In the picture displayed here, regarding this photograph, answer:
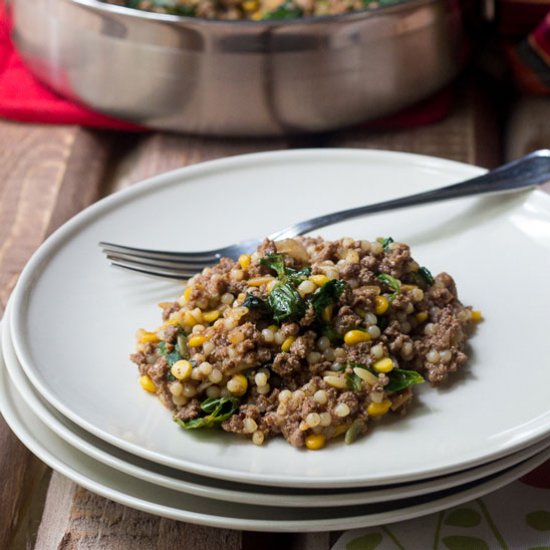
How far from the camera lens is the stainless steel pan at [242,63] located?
3.03 meters

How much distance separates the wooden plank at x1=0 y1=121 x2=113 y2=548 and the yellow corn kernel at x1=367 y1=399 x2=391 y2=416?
2.65 ft

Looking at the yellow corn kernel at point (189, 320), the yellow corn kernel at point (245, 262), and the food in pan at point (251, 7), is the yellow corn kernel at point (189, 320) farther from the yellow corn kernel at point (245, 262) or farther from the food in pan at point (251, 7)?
the food in pan at point (251, 7)

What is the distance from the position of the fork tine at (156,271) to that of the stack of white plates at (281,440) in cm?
3

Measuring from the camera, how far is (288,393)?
184 cm

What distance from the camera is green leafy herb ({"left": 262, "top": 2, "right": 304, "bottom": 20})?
136 inches

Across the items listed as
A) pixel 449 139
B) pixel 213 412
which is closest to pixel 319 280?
pixel 213 412

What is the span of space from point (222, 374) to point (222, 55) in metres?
1.50

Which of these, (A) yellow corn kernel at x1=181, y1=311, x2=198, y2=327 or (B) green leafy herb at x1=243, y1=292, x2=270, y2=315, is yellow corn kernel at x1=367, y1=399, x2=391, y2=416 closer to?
(B) green leafy herb at x1=243, y1=292, x2=270, y2=315

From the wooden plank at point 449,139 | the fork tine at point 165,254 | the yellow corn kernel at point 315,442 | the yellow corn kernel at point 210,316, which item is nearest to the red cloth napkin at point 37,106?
the wooden plank at point 449,139

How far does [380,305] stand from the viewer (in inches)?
76.8

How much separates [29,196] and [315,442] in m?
1.76

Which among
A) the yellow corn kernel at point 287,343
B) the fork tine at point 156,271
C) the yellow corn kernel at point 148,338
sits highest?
the yellow corn kernel at point 287,343

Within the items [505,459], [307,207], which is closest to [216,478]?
[505,459]

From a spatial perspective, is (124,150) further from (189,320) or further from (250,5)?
(189,320)
